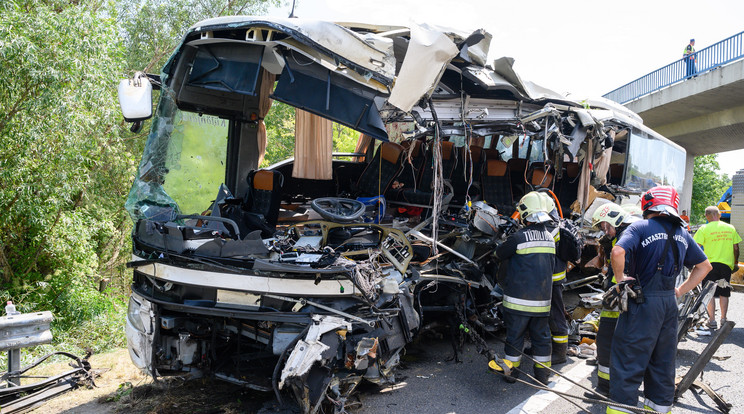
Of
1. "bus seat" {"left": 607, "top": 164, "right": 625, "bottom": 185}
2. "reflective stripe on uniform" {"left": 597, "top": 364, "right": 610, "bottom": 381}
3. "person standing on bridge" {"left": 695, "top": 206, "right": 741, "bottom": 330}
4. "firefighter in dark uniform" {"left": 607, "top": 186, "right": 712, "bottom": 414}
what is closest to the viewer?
"firefighter in dark uniform" {"left": 607, "top": 186, "right": 712, "bottom": 414}

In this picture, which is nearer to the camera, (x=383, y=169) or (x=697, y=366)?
(x=697, y=366)

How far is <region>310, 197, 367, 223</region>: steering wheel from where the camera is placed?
14.0 ft

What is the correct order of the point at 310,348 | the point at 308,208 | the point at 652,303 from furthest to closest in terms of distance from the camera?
the point at 308,208
the point at 652,303
the point at 310,348

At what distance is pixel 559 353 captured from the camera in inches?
195

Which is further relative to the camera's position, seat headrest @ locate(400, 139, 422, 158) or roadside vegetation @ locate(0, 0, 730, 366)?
roadside vegetation @ locate(0, 0, 730, 366)

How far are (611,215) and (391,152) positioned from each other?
300cm

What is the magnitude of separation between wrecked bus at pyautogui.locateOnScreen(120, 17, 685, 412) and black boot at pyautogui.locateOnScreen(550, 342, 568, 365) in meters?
0.61

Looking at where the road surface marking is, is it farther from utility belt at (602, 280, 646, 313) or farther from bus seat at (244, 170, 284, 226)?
bus seat at (244, 170, 284, 226)

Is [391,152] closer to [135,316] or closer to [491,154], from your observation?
[491,154]

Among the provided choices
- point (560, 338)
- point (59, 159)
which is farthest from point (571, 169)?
point (59, 159)

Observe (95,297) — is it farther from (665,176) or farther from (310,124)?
(665,176)

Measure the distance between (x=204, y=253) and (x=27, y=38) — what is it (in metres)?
5.47

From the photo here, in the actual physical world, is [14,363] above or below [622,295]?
below

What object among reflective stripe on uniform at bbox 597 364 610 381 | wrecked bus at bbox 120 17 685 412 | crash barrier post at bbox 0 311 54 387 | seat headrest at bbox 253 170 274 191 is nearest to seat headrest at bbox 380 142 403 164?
wrecked bus at bbox 120 17 685 412
